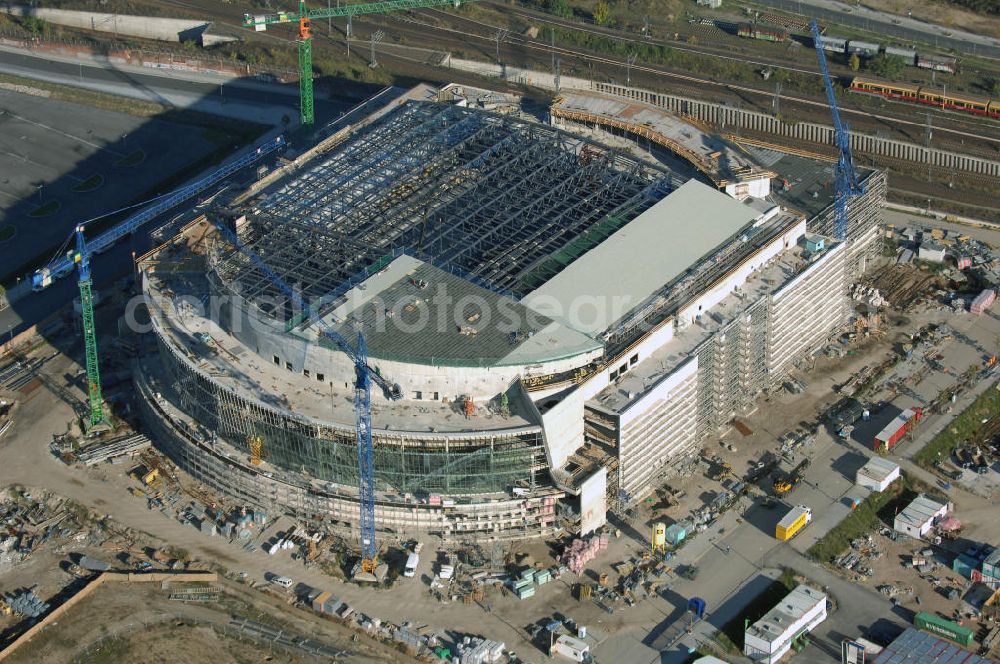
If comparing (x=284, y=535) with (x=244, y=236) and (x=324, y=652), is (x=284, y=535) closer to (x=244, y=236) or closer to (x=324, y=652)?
(x=324, y=652)

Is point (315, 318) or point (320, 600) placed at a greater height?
point (315, 318)

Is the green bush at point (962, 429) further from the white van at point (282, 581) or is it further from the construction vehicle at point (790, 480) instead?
the white van at point (282, 581)

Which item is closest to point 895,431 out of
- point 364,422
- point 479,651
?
point 479,651

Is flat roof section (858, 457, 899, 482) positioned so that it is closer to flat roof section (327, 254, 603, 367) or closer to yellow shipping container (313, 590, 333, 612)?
flat roof section (327, 254, 603, 367)

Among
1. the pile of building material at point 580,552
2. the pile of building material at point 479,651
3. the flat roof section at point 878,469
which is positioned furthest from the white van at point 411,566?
the flat roof section at point 878,469

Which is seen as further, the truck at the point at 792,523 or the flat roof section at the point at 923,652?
the truck at the point at 792,523

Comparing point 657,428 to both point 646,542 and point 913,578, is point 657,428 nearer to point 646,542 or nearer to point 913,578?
point 646,542
